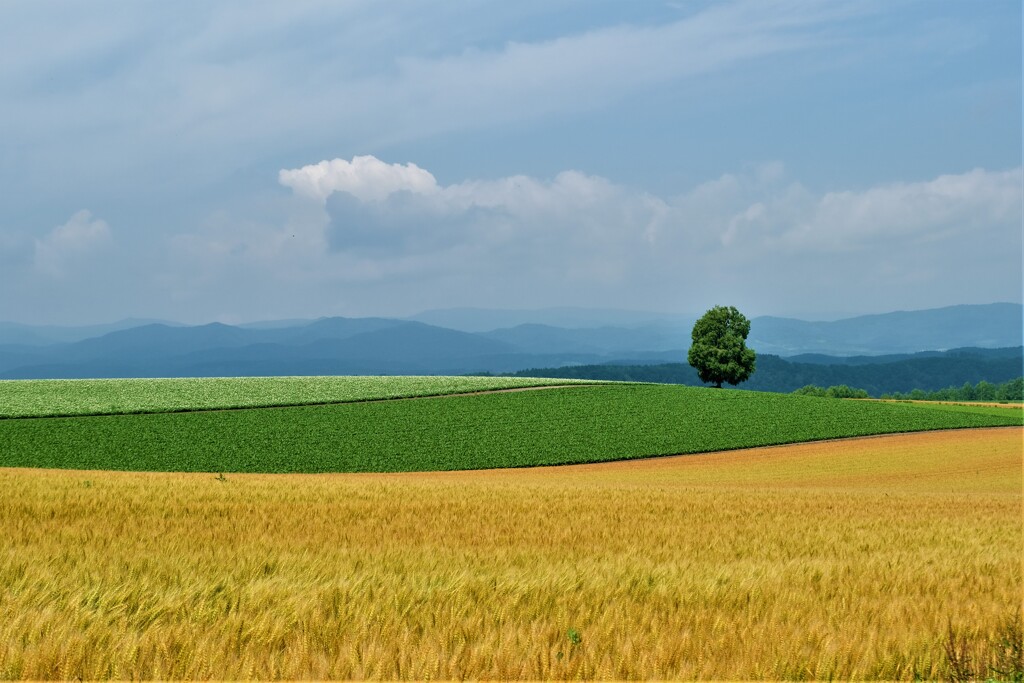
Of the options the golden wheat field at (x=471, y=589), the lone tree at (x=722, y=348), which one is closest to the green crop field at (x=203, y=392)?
the lone tree at (x=722, y=348)

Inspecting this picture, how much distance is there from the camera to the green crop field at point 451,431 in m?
49.9

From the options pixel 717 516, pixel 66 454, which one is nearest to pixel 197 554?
pixel 717 516

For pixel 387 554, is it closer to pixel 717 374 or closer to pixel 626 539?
pixel 626 539

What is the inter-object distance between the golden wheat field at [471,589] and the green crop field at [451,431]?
34.5m

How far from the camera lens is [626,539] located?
1223 centimetres

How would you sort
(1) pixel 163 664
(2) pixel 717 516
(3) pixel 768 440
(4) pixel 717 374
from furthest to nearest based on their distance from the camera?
(4) pixel 717 374
(3) pixel 768 440
(2) pixel 717 516
(1) pixel 163 664

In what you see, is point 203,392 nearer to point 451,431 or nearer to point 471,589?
point 451,431

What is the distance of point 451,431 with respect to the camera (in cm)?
5784

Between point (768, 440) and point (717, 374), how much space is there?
39.7m

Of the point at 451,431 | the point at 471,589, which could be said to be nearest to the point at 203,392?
the point at 451,431

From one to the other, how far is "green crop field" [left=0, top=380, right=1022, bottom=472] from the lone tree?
20.8 metres

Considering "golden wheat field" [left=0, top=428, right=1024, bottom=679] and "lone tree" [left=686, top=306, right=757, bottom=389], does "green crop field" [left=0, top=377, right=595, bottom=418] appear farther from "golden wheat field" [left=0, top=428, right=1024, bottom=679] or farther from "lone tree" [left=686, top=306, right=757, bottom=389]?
"golden wheat field" [left=0, top=428, right=1024, bottom=679]

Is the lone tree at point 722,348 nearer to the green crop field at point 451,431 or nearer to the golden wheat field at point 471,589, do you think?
the green crop field at point 451,431

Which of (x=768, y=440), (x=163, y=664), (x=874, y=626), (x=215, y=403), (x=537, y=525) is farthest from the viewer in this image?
(x=215, y=403)
